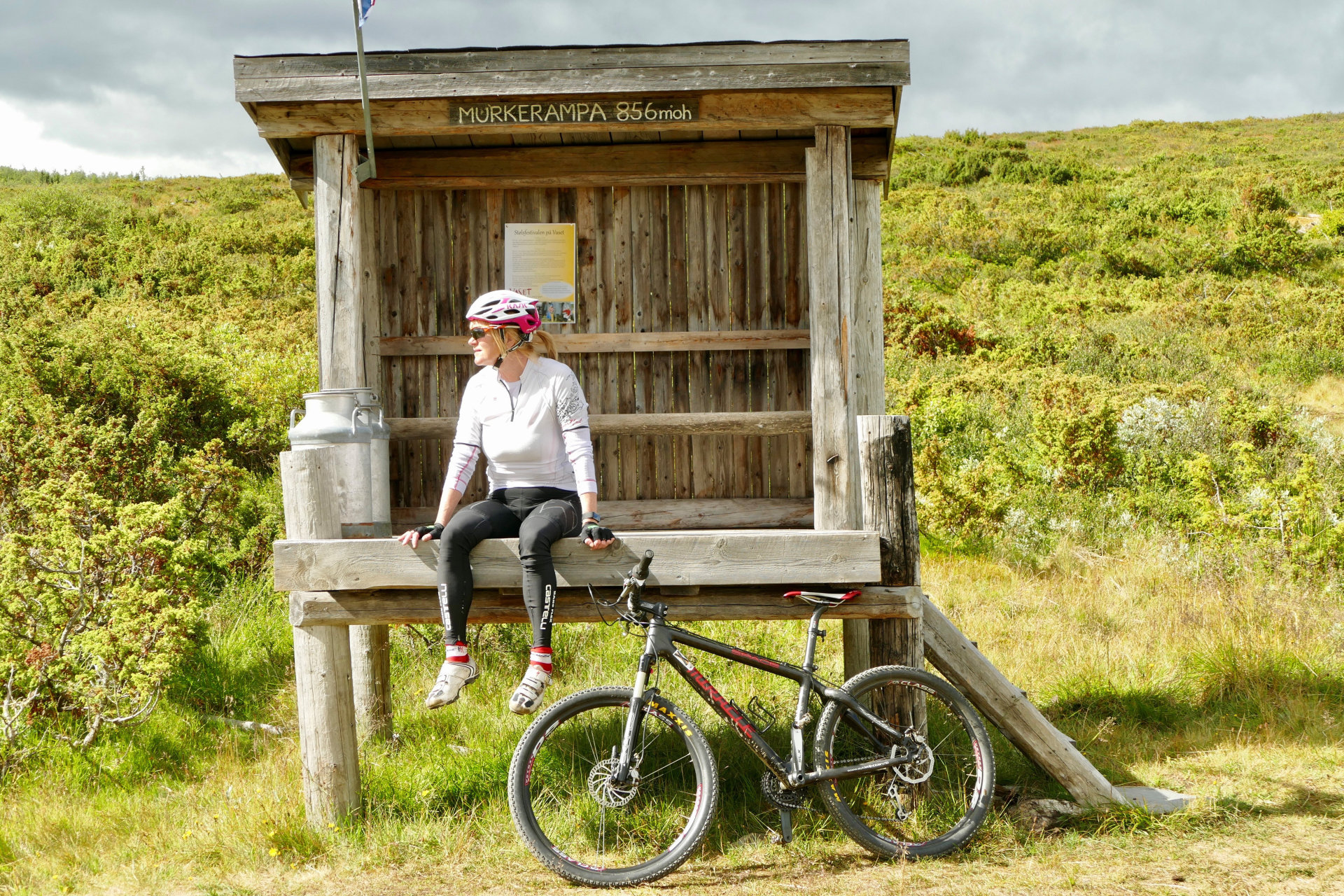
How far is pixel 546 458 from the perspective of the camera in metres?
4.72

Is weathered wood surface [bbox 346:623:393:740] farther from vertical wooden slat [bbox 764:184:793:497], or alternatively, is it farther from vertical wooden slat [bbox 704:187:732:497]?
vertical wooden slat [bbox 764:184:793:497]

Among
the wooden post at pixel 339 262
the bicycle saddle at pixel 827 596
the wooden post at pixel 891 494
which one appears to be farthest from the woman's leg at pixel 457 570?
the wooden post at pixel 891 494

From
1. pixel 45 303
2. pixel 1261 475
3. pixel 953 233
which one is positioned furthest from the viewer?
pixel 953 233

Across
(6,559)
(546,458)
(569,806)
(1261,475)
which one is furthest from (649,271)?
(1261,475)

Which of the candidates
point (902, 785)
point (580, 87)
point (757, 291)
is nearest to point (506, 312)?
point (580, 87)

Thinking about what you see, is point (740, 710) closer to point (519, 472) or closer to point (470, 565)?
point (470, 565)

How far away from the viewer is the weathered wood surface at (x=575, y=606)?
4.62 metres

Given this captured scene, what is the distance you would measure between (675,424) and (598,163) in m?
1.63

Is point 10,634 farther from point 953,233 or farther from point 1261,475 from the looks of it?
point 953,233

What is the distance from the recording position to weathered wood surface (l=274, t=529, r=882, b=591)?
447 centimetres

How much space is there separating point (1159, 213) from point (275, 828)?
2915cm

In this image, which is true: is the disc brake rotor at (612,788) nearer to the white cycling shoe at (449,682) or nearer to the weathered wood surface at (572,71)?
the white cycling shoe at (449,682)

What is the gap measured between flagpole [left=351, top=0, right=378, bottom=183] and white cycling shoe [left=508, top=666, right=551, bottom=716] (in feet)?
9.05

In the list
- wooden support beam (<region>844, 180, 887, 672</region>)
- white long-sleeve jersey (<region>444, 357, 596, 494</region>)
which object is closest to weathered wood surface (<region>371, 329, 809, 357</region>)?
wooden support beam (<region>844, 180, 887, 672</region>)
